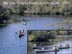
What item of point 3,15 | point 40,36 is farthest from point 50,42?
point 3,15

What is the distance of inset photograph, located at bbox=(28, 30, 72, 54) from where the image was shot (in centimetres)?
175

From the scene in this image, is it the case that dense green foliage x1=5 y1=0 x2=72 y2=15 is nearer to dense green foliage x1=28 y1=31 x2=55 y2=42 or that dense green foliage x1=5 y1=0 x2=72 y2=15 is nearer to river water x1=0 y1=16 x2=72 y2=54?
river water x1=0 y1=16 x2=72 y2=54

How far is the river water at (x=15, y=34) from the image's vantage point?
172cm

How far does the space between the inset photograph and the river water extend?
41mm

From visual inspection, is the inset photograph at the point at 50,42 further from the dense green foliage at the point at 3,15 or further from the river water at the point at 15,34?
the dense green foliage at the point at 3,15

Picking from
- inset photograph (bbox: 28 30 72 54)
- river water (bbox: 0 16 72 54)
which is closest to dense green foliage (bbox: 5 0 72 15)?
river water (bbox: 0 16 72 54)

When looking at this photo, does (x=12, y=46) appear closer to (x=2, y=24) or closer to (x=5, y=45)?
(x=5, y=45)

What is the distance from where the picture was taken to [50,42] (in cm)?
176

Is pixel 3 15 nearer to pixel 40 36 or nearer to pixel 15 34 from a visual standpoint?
pixel 15 34

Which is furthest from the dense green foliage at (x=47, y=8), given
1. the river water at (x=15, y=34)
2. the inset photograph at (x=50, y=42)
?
the inset photograph at (x=50, y=42)

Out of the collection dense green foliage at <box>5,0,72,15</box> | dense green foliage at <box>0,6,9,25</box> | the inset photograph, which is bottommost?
the inset photograph

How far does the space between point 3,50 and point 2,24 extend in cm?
26

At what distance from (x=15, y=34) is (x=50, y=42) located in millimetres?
368

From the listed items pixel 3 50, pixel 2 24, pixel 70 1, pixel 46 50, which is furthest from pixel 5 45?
pixel 70 1
